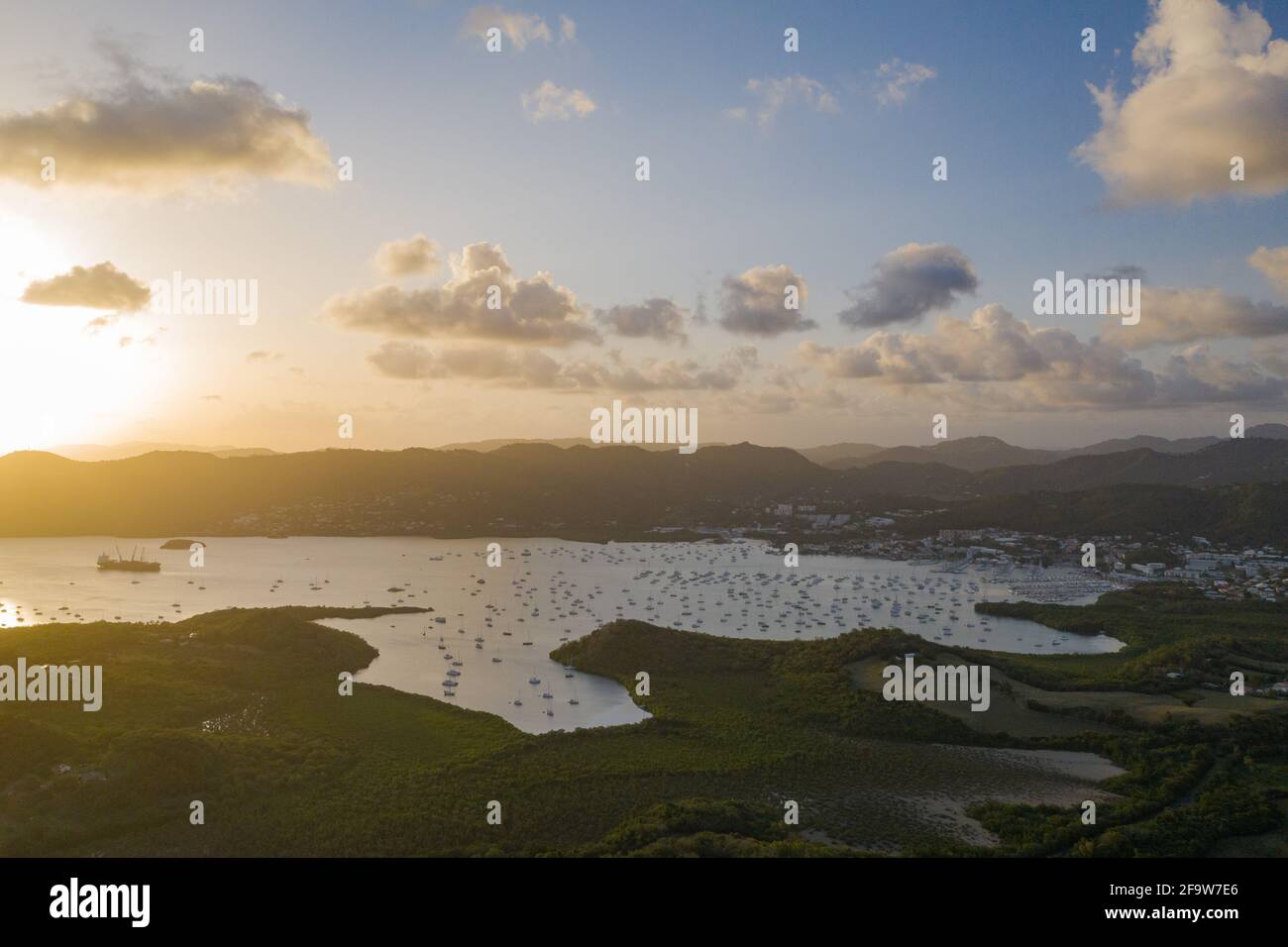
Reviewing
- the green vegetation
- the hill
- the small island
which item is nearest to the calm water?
the small island

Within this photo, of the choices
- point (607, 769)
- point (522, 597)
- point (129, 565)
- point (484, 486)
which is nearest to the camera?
point (607, 769)

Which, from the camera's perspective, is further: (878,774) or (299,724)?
(299,724)

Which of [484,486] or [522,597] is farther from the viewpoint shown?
[484,486]

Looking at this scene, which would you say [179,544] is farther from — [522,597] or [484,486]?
[522,597]

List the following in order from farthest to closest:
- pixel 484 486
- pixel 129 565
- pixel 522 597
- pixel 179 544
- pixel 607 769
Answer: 1. pixel 484 486
2. pixel 179 544
3. pixel 129 565
4. pixel 522 597
5. pixel 607 769

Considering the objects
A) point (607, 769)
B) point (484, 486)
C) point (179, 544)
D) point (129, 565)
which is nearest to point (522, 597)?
point (607, 769)

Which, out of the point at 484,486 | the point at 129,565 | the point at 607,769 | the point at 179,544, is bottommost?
the point at 607,769

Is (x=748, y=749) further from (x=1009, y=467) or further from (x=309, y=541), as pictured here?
(x=1009, y=467)

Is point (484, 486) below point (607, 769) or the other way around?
the other way around
